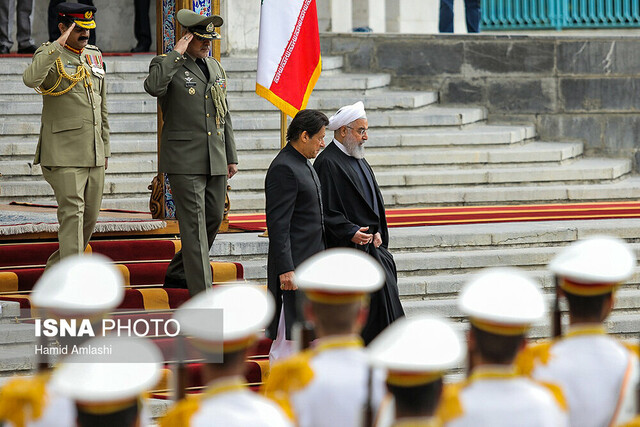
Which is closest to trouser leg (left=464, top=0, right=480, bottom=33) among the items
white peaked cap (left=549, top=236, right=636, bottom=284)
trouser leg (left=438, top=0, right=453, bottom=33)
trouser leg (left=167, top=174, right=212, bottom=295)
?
trouser leg (left=438, top=0, right=453, bottom=33)

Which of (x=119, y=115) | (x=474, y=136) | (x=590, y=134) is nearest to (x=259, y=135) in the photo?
(x=119, y=115)

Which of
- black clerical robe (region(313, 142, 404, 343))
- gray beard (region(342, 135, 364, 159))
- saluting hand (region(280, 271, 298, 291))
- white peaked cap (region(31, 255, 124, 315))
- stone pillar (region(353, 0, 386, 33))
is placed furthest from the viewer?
stone pillar (region(353, 0, 386, 33))

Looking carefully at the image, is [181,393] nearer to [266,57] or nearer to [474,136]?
[266,57]

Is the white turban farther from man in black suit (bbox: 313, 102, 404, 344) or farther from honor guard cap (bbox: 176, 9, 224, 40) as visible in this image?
honor guard cap (bbox: 176, 9, 224, 40)

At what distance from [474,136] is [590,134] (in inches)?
56.0

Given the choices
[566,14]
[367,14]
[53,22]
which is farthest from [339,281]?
[367,14]

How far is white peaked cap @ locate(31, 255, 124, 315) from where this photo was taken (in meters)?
2.90

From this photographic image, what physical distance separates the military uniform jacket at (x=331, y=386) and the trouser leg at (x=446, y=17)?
37.8 ft

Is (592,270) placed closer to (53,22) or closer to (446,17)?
(53,22)

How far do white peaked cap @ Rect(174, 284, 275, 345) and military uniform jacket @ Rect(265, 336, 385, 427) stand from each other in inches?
8.3

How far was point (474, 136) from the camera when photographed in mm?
11289

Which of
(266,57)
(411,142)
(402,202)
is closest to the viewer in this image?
(266,57)

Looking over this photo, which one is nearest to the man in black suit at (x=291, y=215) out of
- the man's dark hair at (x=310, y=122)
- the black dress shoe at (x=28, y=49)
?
the man's dark hair at (x=310, y=122)

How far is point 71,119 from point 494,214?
4.24 m
